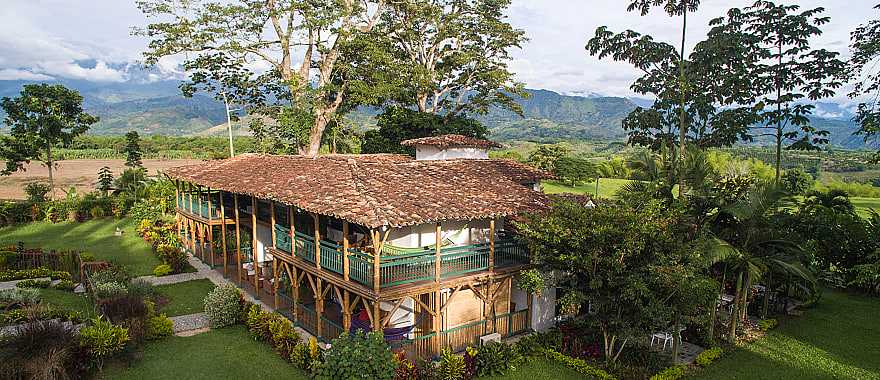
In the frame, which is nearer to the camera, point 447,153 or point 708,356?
point 708,356

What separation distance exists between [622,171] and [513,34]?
1972 inches

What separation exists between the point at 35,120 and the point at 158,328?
31695mm

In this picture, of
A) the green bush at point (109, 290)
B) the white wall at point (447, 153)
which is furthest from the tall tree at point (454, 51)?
the green bush at point (109, 290)

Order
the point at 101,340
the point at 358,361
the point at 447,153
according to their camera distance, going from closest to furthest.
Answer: the point at 358,361
the point at 101,340
the point at 447,153

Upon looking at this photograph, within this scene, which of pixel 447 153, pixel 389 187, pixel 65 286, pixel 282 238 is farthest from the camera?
pixel 447 153

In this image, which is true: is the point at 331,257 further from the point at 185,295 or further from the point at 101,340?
the point at 185,295

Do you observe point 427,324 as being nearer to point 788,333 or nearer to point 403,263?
point 403,263

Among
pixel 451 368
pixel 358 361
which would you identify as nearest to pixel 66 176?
pixel 358 361

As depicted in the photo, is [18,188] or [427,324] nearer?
[427,324]

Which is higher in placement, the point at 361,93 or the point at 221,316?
the point at 361,93

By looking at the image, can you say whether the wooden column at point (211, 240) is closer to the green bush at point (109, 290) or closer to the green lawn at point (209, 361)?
the green bush at point (109, 290)

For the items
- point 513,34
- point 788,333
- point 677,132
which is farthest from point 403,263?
point 513,34

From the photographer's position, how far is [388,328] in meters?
14.2

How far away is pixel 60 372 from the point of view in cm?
1134
